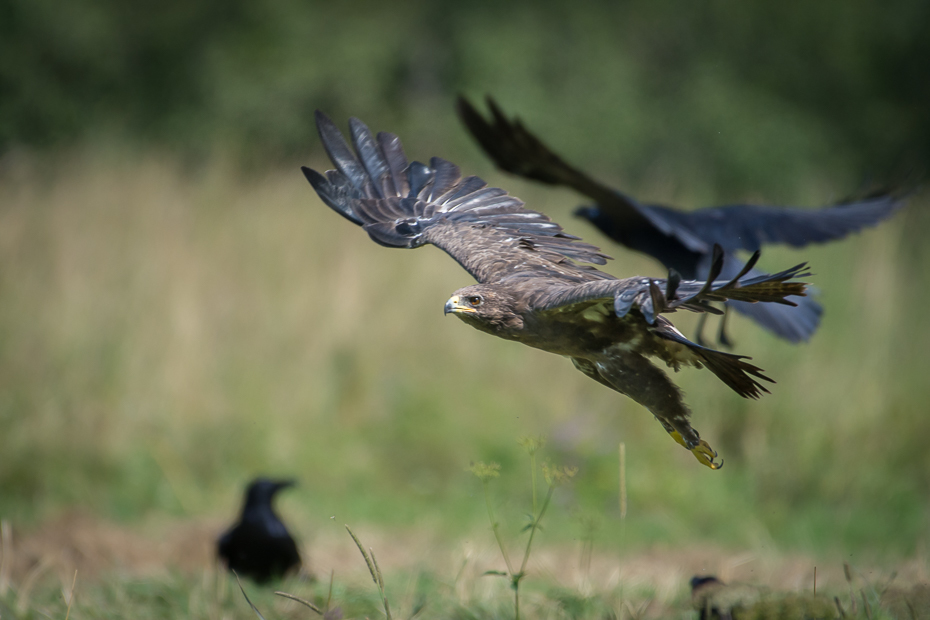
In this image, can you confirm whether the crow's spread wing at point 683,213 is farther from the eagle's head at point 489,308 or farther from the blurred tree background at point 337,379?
the eagle's head at point 489,308

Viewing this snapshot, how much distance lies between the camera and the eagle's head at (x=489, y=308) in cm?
279

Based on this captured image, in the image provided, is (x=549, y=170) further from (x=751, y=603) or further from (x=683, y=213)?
(x=751, y=603)

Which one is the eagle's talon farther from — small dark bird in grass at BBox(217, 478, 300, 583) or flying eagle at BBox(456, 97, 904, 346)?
small dark bird in grass at BBox(217, 478, 300, 583)

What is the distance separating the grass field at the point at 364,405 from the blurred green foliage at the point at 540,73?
5.77 meters

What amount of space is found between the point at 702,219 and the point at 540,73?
34.1 ft

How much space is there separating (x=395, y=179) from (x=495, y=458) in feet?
9.21

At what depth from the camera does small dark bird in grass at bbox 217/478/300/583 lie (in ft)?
13.0

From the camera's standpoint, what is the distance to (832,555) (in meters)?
4.80

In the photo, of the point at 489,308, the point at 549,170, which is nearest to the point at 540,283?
the point at 489,308

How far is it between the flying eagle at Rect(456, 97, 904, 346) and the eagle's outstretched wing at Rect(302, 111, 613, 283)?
0.61m

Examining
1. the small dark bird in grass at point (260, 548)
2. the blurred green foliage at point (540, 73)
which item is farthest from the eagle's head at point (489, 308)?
the blurred green foliage at point (540, 73)

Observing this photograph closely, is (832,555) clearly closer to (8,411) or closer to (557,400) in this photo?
(557,400)

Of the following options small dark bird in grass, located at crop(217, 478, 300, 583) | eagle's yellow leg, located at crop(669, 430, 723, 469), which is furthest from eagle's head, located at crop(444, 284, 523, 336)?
small dark bird in grass, located at crop(217, 478, 300, 583)

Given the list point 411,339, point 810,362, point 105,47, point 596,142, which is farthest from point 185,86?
point 810,362
